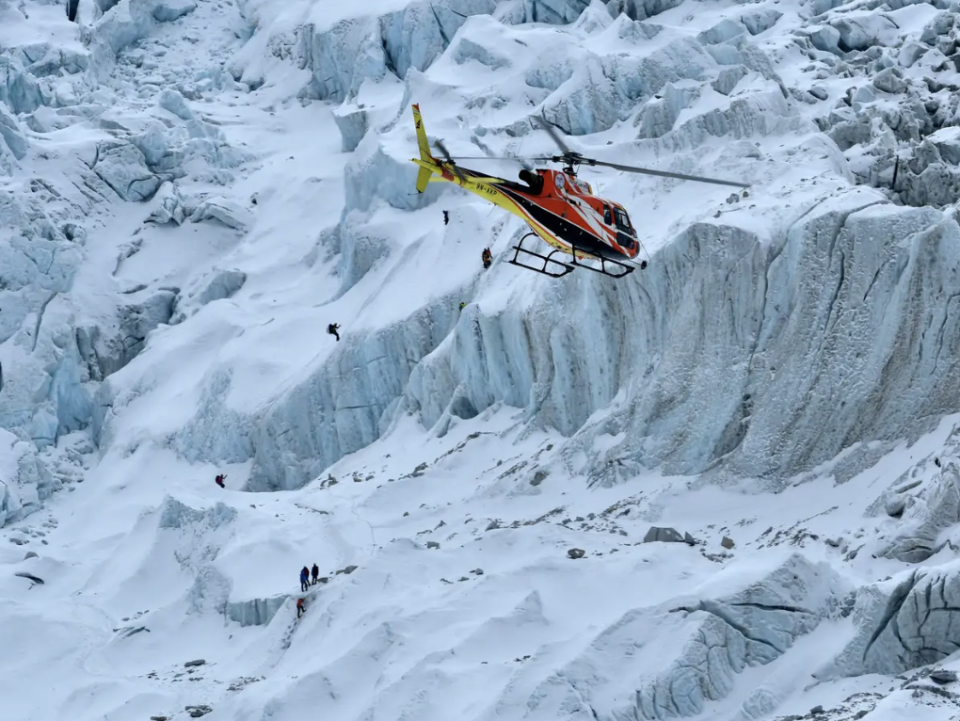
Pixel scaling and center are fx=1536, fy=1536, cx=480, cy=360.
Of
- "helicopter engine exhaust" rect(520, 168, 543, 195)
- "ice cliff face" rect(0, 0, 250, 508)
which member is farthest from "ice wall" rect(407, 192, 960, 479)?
"ice cliff face" rect(0, 0, 250, 508)

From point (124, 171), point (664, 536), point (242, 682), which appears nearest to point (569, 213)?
point (664, 536)

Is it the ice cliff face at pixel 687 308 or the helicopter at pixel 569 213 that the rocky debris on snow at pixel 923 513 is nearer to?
the ice cliff face at pixel 687 308

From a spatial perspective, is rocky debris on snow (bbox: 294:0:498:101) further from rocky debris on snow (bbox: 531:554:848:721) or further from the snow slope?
rocky debris on snow (bbox: 531:554:848:721)

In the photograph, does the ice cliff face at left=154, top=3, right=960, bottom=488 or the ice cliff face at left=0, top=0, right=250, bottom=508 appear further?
the ice cliff face at left=0, top=0, right=250, bottom=508

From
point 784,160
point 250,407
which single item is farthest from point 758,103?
point 250,407

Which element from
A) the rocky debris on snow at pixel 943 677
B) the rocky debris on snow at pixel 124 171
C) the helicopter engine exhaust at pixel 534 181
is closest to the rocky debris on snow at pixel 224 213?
the rocky debris on snow at pixel 124 171

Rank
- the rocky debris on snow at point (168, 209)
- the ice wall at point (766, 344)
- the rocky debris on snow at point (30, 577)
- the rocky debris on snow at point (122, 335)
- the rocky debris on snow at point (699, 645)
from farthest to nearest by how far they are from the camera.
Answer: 1. the rocky debris on snow at point (168, 209)
2. the rocky debris on snow at point (122, 335)
3. the rocky debris on snow at point (30, 577)
4. the ice wall at point (766, 344)
5. the rocky debris on snow at point (699, 645)

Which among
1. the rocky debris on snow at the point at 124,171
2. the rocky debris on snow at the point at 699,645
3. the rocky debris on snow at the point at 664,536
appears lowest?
the rocky debris on snow at the point at 124,171

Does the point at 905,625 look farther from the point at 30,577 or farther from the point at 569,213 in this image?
the point at 30,577
